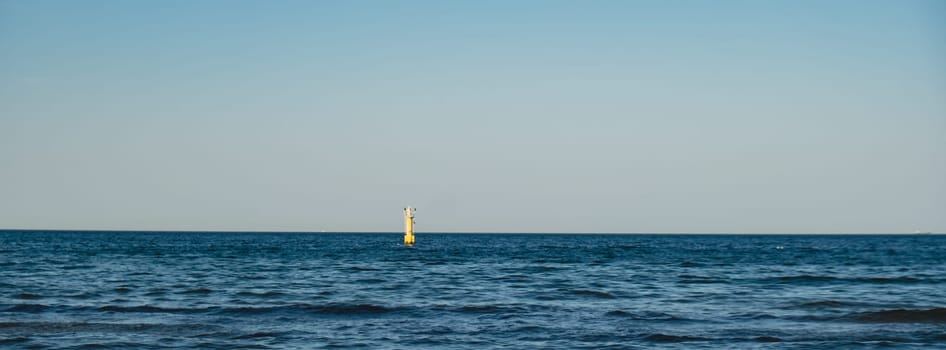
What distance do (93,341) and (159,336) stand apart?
1415 millimetres

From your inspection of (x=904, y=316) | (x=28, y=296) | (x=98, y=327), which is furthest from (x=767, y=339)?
(x=28, y=296)

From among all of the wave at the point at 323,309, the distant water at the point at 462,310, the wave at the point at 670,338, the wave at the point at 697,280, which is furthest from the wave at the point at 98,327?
→ the wave at the point at 697,280

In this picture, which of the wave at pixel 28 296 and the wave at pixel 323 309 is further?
the wave at pixel 28 296

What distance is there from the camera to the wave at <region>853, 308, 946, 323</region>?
24.0 metres

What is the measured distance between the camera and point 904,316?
24688 millimetres

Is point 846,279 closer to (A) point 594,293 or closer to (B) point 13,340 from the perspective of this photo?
(A) point 594,293

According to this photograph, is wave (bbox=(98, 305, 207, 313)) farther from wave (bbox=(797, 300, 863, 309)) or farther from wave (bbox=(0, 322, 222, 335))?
wave (bbox=(797, 300, 863, 309))

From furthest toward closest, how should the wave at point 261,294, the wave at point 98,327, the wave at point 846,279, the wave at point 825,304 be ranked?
the wave at point 846,279, the wave at point 261,294, the wave at point 825,304, the wave at point 98,327

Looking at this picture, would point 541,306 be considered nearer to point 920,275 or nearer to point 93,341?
point 93,341

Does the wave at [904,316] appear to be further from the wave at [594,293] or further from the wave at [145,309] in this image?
the wave at [145,309]

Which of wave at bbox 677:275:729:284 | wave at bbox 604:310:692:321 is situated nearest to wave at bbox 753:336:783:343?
wave at bbox 604:310:692:321

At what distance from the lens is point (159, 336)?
64.9ft

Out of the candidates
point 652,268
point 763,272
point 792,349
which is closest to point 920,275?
point 763,272

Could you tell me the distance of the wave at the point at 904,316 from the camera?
78.8 feet
